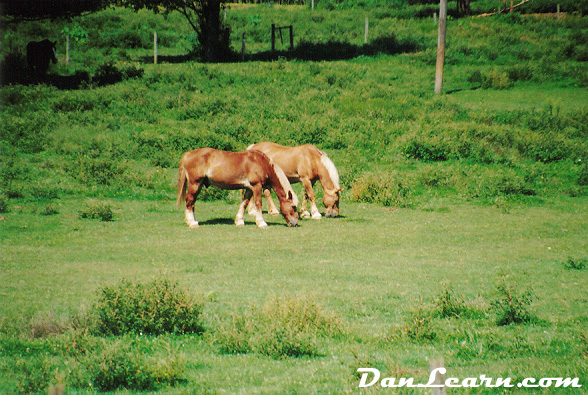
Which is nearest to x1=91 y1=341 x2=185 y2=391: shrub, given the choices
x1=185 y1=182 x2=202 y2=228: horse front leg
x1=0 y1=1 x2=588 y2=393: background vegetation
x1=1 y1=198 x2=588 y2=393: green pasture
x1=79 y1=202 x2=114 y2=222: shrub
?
x1=0 y1=1 x2=588 y2=393: background vegetation

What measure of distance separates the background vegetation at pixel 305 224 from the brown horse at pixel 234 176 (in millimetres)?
554

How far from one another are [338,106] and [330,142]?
5.02 m

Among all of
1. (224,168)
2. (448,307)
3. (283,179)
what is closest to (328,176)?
(283,179)

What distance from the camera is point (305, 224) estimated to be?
15867 millimetres

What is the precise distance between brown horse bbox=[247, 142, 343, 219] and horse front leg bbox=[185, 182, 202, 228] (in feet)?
6.96

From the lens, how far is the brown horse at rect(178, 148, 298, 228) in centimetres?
1498

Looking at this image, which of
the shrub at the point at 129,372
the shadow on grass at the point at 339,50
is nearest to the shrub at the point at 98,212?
the shrub at the point at 129,372

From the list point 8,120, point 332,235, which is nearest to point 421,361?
point 332,235

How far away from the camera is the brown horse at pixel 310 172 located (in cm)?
1661

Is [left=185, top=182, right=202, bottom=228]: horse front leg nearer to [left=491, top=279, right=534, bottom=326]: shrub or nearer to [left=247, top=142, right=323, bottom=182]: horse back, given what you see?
[left=247, top=142, right=323, bottom=182]: horse back

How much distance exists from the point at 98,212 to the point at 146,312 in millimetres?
7897

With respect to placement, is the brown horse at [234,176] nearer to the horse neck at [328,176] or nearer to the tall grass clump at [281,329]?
the horse neck at [328,176]

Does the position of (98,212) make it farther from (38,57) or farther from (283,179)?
(38,57)

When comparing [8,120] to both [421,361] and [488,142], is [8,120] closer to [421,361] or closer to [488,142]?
[488,142]
